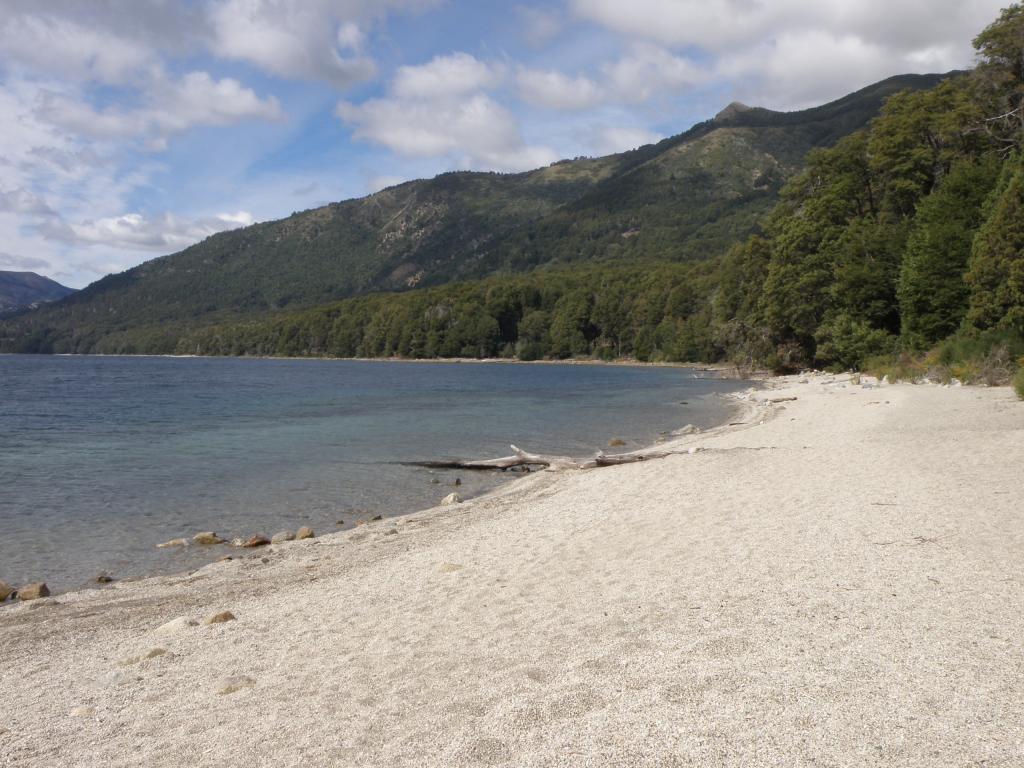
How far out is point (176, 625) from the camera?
7457mm

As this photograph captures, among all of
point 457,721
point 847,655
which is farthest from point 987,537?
point 457,721

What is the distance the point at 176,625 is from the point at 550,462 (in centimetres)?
1199

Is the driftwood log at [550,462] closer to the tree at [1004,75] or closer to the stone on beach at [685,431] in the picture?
the stone on beach at [685,431]

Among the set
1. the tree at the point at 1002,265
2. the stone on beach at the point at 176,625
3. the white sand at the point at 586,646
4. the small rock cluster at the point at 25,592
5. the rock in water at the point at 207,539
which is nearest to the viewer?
the white sand at the point at 586,646

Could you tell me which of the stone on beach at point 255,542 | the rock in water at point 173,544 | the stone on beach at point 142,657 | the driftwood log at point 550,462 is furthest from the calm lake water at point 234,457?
the stone on beach at point 142,657

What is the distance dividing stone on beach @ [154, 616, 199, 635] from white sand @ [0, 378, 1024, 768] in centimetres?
9

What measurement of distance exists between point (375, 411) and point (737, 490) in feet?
95.0

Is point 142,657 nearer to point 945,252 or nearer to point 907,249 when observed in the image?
point 945,252

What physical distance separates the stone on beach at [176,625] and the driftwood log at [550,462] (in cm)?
1143

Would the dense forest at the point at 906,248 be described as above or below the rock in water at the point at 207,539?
above

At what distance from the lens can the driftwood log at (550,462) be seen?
17.7 meters

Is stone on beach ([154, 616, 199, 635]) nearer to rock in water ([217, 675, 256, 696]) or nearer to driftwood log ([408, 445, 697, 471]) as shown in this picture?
rock in water ([217, 675, 256, 696])

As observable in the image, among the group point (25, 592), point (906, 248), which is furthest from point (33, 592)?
point (906, 248)

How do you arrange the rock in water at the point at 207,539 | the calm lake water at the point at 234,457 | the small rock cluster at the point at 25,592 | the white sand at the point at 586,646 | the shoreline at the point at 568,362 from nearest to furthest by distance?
the white sand at the point at 586,646 < the small rock cluster at the point at 25,592 < the rock in water at the point at 207,539 < the calm lake water at the point at 234,457 < the shoreline at the point at 568,362
